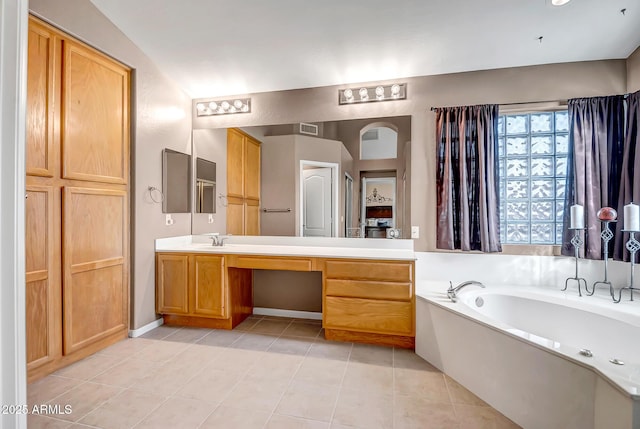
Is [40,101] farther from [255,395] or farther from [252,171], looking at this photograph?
[255,395]

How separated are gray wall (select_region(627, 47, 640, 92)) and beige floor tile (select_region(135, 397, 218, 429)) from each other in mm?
3792

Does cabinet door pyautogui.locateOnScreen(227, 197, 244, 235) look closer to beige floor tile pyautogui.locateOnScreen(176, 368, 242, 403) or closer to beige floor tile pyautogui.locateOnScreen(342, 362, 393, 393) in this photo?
beige floor tile pyautogui.locateOnScreen(176, 368, 242, 403)

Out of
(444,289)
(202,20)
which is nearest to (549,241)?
(444,289)

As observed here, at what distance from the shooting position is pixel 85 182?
2314mm

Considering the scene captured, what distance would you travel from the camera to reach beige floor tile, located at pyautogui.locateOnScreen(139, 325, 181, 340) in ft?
8.98

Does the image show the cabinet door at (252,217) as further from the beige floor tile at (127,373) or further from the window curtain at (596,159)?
the window curtain at (596,159)

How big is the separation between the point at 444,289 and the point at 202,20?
9.65 feet

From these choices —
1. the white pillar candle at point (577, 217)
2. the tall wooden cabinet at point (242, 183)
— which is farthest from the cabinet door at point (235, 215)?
the white pillar candle at point (577, 217)

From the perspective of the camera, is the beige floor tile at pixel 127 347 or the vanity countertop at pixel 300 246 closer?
the beige floor tile at pixel 127 347

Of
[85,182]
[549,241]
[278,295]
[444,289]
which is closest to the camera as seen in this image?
[85,182]

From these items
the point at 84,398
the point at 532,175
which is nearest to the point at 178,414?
the point at 84,398

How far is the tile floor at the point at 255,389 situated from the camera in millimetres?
1642

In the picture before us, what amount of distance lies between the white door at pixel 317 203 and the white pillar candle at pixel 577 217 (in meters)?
2.00

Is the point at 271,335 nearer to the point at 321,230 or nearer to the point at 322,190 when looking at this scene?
the point at 321,230
